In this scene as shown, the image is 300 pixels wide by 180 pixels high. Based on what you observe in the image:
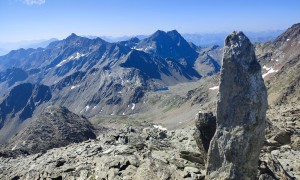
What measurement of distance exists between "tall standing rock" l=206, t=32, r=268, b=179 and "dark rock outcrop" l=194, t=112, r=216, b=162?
415 cm

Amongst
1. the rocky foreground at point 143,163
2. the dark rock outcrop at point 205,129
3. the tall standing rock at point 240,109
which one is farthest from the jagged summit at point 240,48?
the rocky foreground at point 143,163

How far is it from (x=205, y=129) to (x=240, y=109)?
5.87 m

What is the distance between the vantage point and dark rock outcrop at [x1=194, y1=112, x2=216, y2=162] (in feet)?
91.8

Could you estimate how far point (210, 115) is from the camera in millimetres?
28219

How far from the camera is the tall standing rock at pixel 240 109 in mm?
22719

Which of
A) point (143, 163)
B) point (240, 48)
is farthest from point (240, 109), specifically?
point (143, 163)

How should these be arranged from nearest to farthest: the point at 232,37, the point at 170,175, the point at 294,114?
the point at 232,37, the point at 170,175, the point at 294,114

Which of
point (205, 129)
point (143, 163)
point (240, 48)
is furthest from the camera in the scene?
point (143, 163)

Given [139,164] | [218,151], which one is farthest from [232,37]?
[139,164]

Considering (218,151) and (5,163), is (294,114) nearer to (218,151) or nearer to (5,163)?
(218,151)

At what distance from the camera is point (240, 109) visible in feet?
75.0

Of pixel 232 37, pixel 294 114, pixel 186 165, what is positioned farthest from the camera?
pixel 294 114

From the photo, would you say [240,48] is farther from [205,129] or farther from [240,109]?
[205,129]

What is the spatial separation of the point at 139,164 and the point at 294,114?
1215 inches
